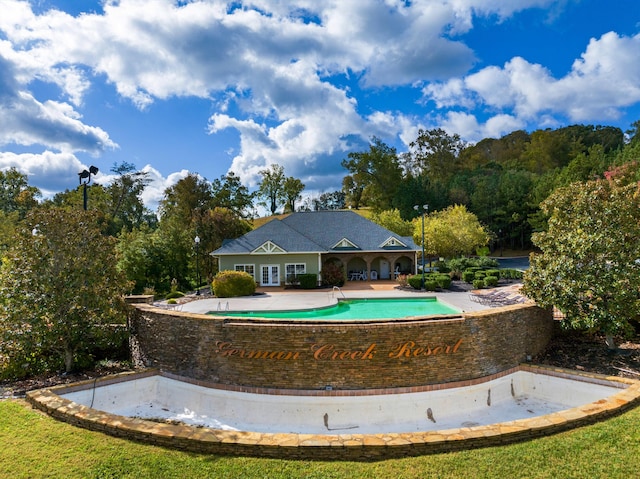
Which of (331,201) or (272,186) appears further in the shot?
(331,201)

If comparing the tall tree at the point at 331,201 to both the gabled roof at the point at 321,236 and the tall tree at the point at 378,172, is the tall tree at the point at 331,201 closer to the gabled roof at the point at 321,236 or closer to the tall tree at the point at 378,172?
the tall tree at the point at 378,172

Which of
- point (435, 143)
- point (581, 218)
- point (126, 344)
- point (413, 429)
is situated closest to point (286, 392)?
point (413, 429)

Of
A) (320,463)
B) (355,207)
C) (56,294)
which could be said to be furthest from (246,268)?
(355,207)

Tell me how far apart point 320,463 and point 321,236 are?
26241mm

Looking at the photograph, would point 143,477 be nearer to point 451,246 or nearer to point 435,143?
point 451,246

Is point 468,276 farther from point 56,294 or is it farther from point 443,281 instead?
point 56,294

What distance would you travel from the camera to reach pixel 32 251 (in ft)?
33.6

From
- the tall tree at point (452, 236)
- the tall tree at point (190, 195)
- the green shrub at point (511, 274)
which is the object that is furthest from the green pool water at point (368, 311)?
the tall tree at point (190, 195)

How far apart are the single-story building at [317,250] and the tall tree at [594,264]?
56.0ft

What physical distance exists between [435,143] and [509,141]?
23.7 metres

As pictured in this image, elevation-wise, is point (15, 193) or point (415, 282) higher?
point (15, 193)

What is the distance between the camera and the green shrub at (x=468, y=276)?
1068 inches

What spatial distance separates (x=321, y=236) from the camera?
31.5 metres

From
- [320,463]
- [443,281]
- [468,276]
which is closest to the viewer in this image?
[320,463]
